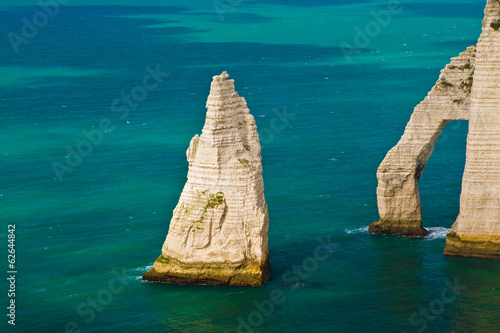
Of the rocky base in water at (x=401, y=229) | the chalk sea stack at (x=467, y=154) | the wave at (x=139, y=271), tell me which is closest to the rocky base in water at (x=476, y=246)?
the chalk sea stack at (x=467, y=154)

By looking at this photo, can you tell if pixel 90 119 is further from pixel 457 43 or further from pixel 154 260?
pixel 457 43

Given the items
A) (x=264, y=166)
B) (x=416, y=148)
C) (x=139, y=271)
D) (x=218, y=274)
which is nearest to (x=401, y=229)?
(x=416, y=148)

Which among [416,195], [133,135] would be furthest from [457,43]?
[416,195]

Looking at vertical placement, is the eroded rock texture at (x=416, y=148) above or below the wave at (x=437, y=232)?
above

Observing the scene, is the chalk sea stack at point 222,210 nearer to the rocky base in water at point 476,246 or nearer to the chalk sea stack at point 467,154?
the chalk sea stack at point 467,154

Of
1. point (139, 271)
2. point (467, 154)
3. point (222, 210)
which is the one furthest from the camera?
point (139, 271)

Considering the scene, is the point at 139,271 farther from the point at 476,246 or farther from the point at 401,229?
the point at 476,246
